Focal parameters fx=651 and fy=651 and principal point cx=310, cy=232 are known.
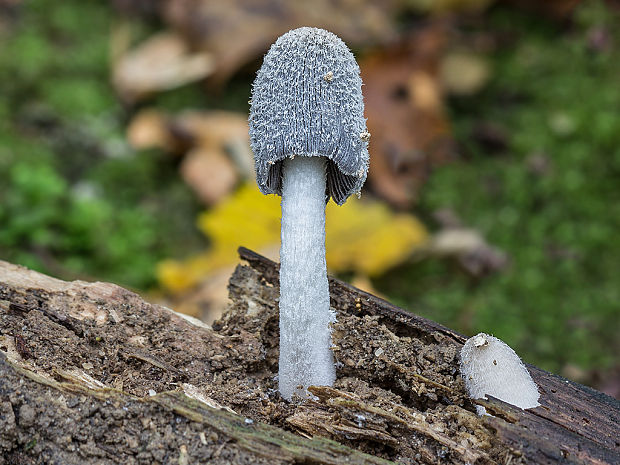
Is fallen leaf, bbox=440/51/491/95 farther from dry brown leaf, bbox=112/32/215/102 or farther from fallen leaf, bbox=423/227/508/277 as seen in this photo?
dry brown leaf, bbox=112/32/215/102

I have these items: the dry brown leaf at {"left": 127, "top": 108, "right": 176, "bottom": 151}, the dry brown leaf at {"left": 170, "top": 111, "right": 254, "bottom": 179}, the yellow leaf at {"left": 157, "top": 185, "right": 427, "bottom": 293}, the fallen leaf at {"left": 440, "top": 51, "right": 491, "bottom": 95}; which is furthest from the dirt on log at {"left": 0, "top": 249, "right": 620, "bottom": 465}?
the fallen leaf at {"left": 440, "top": 51, "right": 491, "bottom": 95}

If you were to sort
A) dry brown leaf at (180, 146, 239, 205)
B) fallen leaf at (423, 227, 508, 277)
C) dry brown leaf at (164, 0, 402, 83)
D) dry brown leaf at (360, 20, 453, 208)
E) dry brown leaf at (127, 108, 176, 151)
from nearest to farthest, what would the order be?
1. fallen leaf at (423, 227, 508, 277)
2. dry brown leaf at (180, 146, 239, 205)
3. dry brown leaf at (360, 20, 453, 208)
4. dry brown leaf at (127, 108, 176, 151)
5. dry brown leaf at (164, 0, 402, 83)

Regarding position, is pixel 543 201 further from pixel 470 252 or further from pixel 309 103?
pixel 309 103

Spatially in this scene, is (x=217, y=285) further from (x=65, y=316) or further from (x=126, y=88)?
(x=126, y=88)

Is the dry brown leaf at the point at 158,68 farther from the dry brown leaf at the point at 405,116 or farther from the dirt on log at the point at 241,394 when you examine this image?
the dirt on log at the point at 241,394

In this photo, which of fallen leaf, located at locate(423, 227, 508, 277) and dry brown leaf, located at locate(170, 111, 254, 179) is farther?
dry brown leaf, located at locate(170, 111, 254, 179)

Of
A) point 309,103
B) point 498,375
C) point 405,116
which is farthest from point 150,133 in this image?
point 498,375

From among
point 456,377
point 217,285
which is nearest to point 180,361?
point 456,377
